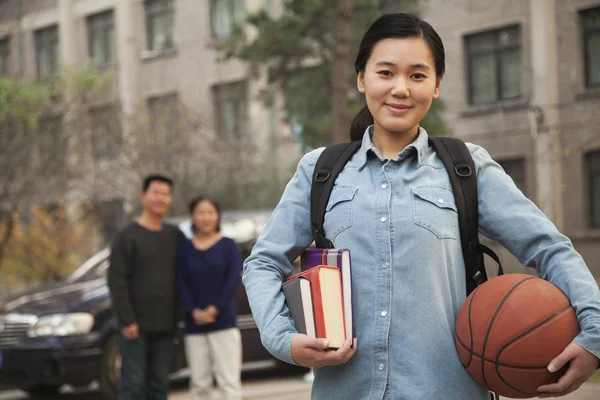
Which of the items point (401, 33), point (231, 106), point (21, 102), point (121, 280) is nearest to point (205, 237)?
point (121, 280)

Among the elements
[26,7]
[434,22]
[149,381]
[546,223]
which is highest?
[26,7]

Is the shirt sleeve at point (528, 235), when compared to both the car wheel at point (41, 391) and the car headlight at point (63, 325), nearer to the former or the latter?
the car headlight at point (63, 325)

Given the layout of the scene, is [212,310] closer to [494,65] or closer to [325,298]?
[325,298]

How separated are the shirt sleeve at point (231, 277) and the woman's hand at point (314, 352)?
5.88 meters

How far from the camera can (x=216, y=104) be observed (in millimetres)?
30141

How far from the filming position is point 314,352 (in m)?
2.61

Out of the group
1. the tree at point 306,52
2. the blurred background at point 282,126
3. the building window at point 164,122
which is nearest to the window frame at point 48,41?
the blurred background at point 282,126

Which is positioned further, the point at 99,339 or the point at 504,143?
the point at 504,143

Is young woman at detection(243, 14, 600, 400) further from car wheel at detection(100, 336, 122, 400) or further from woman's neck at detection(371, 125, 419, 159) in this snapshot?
car wheel at detection(100, 336, 122, 400)

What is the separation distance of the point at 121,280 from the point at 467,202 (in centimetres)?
558

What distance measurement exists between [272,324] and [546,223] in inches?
30.6

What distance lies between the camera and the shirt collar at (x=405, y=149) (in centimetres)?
288

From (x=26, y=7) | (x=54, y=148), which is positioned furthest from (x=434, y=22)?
(x=26, y=7)

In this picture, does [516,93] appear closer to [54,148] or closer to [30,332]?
[54,148]
